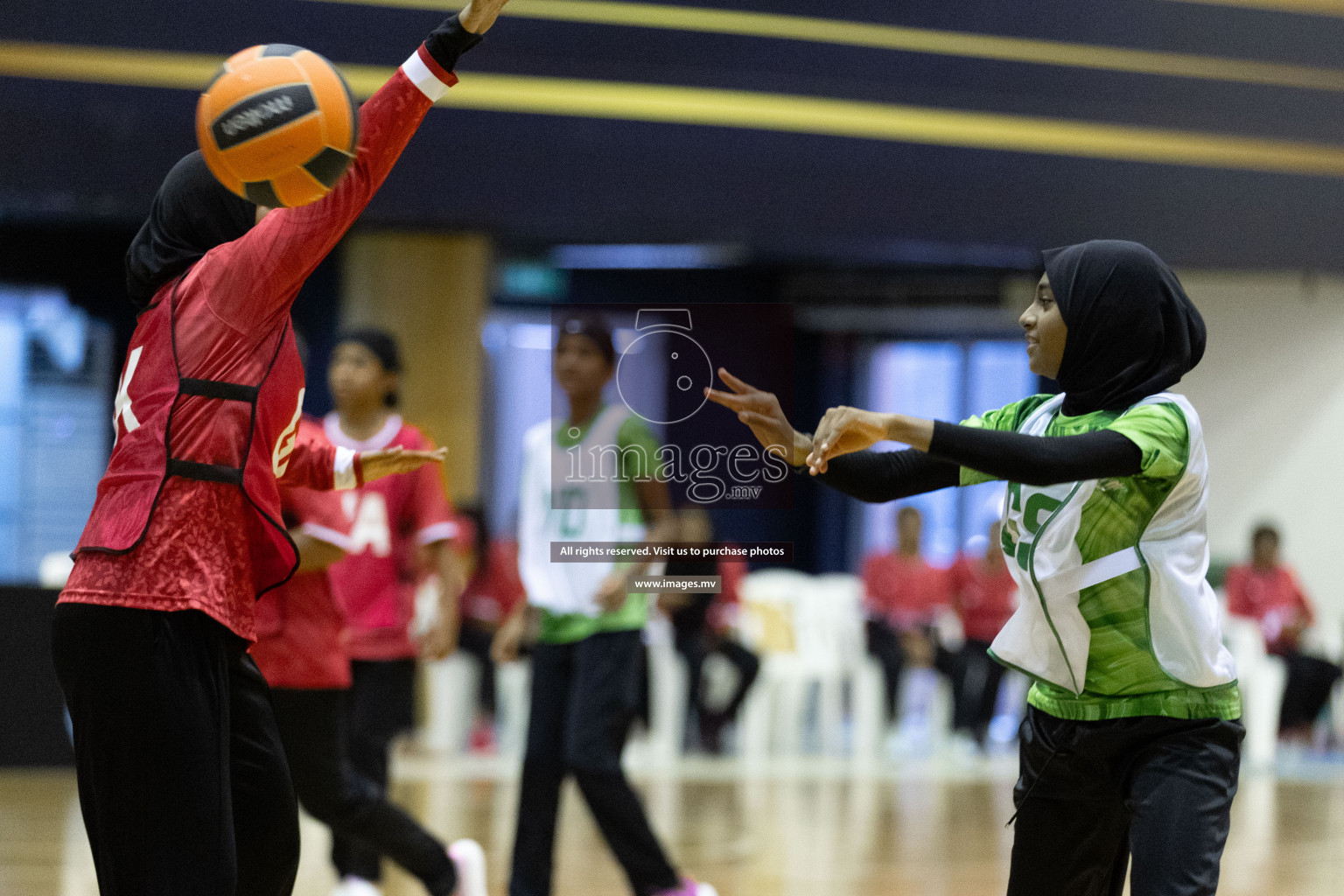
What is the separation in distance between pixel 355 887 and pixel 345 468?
1.69m

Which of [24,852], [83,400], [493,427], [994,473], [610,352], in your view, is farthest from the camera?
[493,427]

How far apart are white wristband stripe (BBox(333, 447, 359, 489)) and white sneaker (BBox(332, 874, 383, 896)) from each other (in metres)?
1.63

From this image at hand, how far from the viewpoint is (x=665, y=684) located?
768 cm

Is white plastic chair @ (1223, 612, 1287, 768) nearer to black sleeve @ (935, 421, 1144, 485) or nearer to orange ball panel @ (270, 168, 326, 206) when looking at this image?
black sleeve @ (935, 421, 1144, 485)

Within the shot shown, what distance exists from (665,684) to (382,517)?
4095 millimetres

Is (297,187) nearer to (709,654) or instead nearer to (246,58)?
(246,58)

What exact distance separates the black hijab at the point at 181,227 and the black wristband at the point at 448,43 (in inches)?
15.5

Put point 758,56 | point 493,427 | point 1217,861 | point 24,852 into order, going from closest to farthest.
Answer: point 1217,861
point 24,852
point 758,56
point 493,427

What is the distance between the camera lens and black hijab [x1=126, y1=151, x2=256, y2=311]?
202cm

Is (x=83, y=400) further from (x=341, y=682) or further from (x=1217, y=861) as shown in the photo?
(x=1217, y=861)

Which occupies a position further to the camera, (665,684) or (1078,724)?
(665,684)

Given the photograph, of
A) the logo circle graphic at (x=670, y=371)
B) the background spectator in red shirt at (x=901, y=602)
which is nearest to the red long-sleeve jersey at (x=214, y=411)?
the logo circle graphic at (x=670, y=371)


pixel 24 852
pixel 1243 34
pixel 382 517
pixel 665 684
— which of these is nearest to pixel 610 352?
pixel 382 517

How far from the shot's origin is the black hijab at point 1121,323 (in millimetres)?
2094
